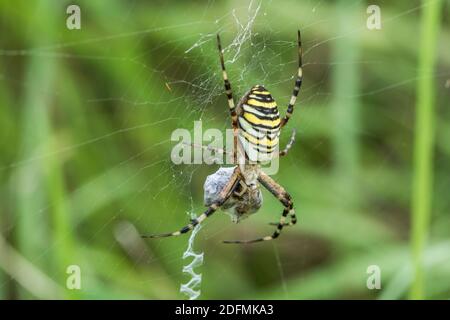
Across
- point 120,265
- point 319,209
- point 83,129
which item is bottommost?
point 120,265

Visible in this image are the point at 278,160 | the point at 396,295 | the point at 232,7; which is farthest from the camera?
the point at 278,160

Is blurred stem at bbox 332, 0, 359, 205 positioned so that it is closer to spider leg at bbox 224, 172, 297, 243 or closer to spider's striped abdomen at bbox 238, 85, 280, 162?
spider leg at bbox 224, 172, 297, 243

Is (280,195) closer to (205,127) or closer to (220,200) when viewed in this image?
(220,200)

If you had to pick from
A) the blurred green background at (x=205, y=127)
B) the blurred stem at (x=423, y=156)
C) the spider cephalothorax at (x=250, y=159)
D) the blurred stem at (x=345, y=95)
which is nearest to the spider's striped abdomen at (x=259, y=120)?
the spider cephalothorax at (x=250, y=159)

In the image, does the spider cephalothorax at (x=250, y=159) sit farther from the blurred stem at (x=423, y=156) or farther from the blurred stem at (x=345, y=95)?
the blurred stem at (x=423, y=156)
